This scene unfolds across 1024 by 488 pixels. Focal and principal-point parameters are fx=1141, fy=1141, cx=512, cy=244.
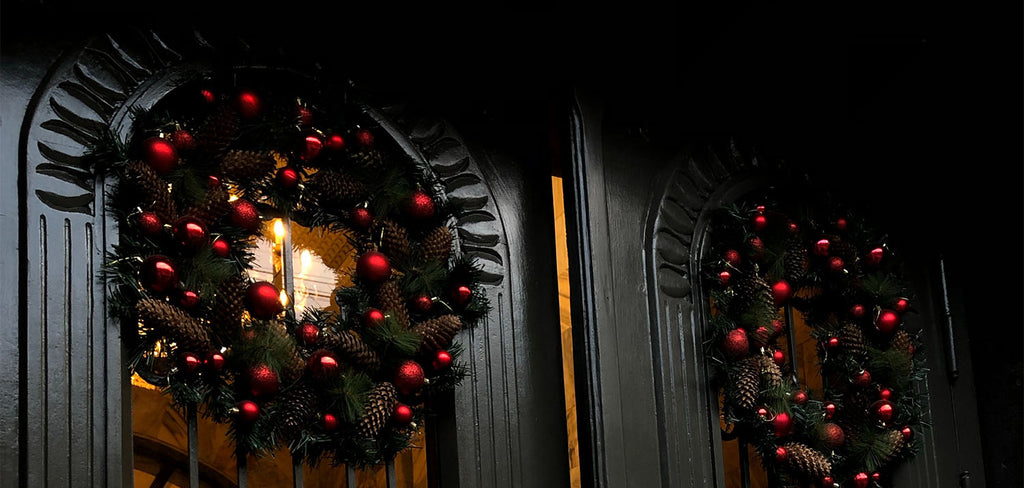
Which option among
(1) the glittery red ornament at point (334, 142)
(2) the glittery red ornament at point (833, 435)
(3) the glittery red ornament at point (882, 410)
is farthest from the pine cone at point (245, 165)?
(3) the glittery red ornament at point (882, 410)

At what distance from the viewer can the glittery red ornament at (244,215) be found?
177cm

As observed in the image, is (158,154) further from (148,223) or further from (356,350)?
(356,350)

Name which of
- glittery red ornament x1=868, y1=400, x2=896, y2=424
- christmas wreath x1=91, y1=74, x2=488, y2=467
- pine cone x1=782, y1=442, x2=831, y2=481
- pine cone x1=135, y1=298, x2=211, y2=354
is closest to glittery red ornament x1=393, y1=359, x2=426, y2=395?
christmas wreath x1=91, y1=74, x2=488, y2=467

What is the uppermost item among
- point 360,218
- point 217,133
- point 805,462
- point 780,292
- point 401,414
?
point 217,133

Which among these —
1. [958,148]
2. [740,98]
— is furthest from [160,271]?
[958,148]

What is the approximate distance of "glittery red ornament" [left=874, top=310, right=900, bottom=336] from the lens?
2381mm

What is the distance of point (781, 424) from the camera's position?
2.16m

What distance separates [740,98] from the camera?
2.41 metres

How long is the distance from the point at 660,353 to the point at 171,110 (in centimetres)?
97

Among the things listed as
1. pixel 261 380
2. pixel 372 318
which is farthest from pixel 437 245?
pixel 261 380

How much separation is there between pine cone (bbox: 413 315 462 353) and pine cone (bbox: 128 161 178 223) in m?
0.44

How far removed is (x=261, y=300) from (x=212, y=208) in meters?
0.16

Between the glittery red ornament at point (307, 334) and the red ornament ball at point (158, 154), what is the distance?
324mm

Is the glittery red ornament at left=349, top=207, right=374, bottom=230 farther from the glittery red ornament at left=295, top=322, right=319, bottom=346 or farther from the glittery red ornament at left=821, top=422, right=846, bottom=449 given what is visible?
the glittery red ornament at left=821, top=422, right=846, bottom=449
